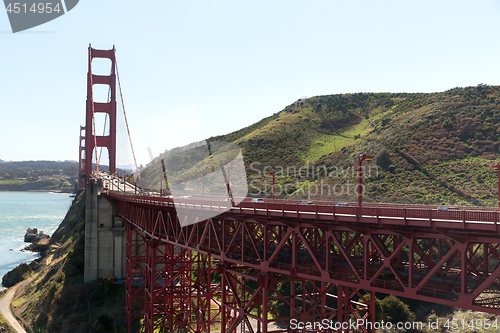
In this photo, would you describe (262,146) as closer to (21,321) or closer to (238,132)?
(238,132)

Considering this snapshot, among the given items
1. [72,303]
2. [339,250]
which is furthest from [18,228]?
[339,250]

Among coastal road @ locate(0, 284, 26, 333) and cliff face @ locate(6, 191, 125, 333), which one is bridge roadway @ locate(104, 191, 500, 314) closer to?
cliff face @ locate(6, 191, 125, 333)

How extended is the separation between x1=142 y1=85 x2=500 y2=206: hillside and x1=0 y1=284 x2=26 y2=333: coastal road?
76.4 feet

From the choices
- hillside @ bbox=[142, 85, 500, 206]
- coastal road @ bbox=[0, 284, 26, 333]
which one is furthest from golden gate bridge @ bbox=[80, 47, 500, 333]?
coastal road @ bbox=[0, 284, 26, 333]

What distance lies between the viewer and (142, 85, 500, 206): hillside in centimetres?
4656

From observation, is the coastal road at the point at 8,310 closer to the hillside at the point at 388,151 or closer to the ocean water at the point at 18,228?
the ocean water at the point at 18,228

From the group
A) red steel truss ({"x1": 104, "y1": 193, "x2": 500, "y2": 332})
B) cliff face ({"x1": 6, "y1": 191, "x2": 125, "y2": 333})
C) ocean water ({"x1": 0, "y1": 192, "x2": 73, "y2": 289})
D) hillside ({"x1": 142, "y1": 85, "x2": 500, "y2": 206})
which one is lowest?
ocean water ({"x1": 0, "y1": 192, "x2": 73, "y2": 289})

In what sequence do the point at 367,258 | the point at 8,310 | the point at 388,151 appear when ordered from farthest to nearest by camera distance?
the point at 388,151 → the point at 8,310 → the point at 367,258

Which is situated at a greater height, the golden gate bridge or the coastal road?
the golden gate bridge

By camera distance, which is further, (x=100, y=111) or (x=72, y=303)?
(x=100, y=111)

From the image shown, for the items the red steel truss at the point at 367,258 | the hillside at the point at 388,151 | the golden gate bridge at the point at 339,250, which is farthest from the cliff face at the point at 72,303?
the hillside at the point at 388,151

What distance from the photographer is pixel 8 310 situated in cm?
4550

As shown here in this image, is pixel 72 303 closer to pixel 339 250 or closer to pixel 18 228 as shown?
pixel 339 250

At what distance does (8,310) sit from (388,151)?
50545mm
